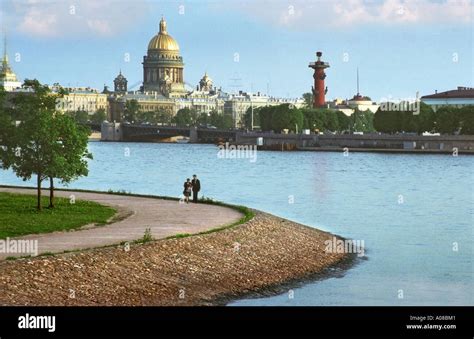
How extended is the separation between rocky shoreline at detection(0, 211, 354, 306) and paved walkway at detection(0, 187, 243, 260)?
89 cm

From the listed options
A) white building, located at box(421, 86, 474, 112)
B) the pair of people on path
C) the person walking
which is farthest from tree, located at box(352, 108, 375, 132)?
the person walking

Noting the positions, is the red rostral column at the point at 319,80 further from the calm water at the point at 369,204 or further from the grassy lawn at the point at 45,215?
the grassy lawn at the point at 45,215

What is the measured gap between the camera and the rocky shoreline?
2189cm

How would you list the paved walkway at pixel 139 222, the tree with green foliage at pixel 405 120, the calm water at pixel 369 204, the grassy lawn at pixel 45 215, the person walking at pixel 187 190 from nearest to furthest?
the calm water at pixel 369 204, the paved walkway at pixel 139 222, the grassy lawn at pixel 45 215, the person walking at pixel 187 190, the tree with green foliage at pixel 405 120

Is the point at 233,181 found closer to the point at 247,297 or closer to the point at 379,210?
the point at 379,210

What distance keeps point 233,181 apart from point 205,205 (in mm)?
30919

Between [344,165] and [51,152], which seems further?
[344,165]

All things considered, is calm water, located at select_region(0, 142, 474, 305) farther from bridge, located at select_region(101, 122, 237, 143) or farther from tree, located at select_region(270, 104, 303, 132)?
bridge, located at select_region(101, 122, 237, 143)

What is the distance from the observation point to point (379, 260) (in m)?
30.6

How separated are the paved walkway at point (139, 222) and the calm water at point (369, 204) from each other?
396 cm

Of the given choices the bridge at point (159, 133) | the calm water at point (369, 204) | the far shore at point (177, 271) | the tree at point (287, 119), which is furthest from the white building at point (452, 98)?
the far shore at point (177, 271)

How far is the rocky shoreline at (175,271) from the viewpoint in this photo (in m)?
21.9

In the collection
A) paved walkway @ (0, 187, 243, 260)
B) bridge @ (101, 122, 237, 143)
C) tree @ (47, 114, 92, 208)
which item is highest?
tree @ (47, 114, 92, 208)

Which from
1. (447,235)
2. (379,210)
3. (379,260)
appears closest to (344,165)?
(379,210)
